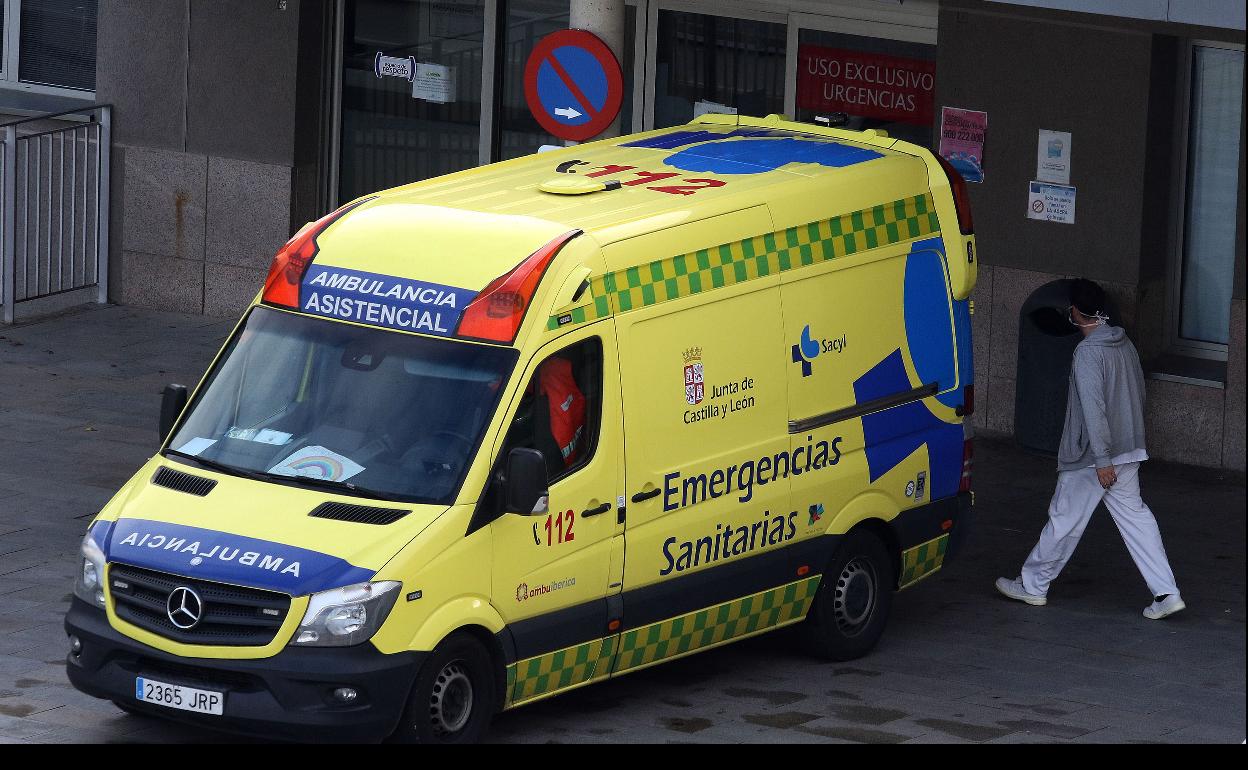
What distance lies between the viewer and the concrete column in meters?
11.2

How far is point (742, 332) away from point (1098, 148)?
548 centimetres

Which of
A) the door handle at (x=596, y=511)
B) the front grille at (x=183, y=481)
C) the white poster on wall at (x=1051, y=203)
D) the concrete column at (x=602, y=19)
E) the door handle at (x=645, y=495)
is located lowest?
the door handle at (x=596, y=511)

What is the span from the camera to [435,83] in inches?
658

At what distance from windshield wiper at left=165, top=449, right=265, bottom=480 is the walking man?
14.7ft

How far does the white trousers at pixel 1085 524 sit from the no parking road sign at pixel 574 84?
10.1ft

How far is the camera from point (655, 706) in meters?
9.09

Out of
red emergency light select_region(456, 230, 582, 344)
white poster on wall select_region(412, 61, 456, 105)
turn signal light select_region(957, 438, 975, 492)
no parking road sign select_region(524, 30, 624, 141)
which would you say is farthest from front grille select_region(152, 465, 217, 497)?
white poster on wall select_region(412, 61, 456, 105)

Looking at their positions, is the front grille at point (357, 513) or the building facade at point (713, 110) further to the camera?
the building facade at point (713, 110)

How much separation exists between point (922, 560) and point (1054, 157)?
4643 millimetres

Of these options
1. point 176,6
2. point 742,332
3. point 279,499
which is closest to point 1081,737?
point 742,332

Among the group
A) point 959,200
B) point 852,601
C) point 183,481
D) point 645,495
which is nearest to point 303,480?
point 183,481

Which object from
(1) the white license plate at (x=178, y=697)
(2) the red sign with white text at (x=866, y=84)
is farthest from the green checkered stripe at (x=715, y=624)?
(2) the red sign with white text at (x=866, y=84)

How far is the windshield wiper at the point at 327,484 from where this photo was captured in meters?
8.09

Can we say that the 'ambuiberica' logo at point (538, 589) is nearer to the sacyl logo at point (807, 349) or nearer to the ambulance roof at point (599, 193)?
Answer: the ambulance roof at point (599, 193)
